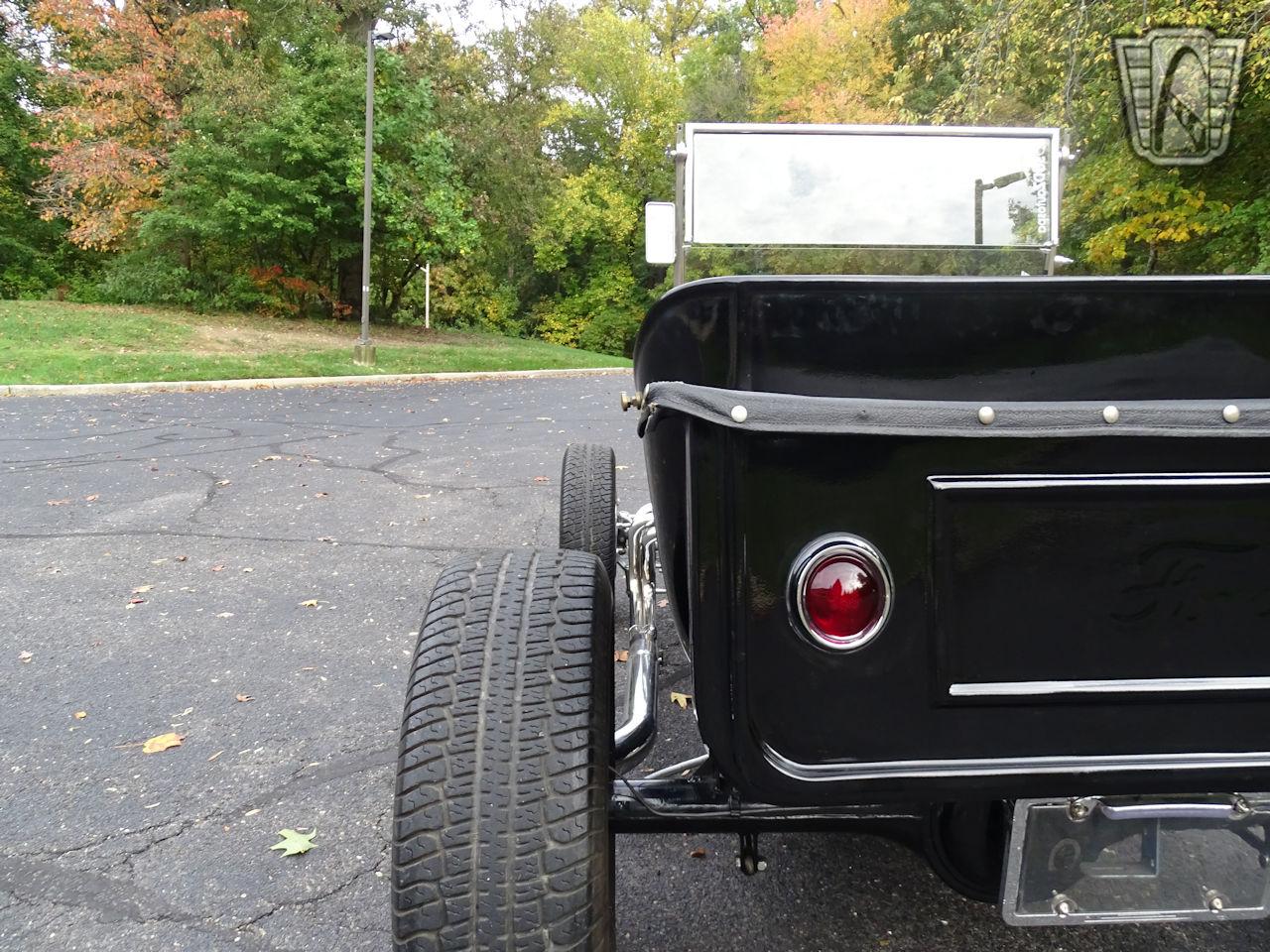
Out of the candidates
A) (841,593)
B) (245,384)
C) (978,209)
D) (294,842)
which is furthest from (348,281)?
(841,593)

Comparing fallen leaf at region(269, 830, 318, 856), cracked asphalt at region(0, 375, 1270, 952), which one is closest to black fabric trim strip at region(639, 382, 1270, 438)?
cracked asphalt at region(0, 375, 1270, 952)

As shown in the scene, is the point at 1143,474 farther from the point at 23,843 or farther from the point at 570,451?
the point at 570,451

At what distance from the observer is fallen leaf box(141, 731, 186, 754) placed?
2.87m

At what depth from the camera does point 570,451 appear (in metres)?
Result: 4.02

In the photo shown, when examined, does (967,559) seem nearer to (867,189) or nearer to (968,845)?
(968,845)

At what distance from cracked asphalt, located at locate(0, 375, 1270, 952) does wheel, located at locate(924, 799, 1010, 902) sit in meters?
0.53

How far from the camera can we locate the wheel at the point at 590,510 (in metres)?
3.57

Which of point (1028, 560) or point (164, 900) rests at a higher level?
point (1028, 560)

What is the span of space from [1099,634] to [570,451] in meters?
2.96

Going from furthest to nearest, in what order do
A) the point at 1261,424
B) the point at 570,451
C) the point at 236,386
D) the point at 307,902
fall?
the point at 236,386 → the point at 570,451 → the point at 307,902 → the point at 1261,424

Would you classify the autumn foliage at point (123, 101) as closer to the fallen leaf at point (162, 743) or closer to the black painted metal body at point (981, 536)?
the fallen leaf at point (162, 743)

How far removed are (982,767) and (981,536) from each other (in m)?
0.30

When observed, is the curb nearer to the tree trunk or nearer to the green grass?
the green grass

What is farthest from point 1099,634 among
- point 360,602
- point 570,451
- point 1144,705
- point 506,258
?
point 506,258
